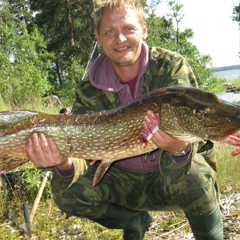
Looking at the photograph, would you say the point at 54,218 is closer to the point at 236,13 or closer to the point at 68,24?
the point at 68,24

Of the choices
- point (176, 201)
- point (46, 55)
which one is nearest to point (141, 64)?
point (176, 201)

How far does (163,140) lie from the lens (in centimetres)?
203

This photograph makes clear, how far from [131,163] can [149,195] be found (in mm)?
254

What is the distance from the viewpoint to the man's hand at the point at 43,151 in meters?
2.12

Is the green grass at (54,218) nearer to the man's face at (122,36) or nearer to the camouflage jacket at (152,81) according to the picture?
the camouflage jacket at (152,81)

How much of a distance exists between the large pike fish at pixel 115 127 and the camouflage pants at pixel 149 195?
25cm

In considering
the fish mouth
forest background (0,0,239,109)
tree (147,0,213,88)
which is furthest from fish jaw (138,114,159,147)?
tree (147,0,213,88)

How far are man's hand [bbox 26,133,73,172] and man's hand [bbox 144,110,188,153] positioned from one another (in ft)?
1.91

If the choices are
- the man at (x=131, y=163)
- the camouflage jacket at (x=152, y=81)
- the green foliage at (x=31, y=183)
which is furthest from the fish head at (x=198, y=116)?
the green foliage at (x=31, y=183)

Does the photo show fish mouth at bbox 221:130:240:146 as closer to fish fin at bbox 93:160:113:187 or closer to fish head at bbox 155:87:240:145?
fish head at bbox 155:87:240:145

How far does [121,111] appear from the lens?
6.86 ft

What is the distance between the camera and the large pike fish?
1.92m

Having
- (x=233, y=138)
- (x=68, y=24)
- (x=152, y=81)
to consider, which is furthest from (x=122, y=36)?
(x=68, y=24)

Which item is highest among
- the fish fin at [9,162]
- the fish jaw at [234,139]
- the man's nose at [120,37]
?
the man's nose at [120,37]
